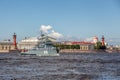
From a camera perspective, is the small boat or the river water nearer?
the river water

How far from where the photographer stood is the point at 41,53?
96.0 meters

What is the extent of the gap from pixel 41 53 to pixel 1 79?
2767 inches

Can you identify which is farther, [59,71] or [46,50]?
[46,50]

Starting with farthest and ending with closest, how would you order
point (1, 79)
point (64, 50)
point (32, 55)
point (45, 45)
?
point (64, 50)
point (32, 55)
point (45, 45)
point (1, 79)

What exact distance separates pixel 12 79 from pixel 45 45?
68.2m

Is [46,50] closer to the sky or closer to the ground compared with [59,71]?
closer to the sky

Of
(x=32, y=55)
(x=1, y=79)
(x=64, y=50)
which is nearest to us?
(x=1, y=79)

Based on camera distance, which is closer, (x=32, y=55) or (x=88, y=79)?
(x=88, y=79)

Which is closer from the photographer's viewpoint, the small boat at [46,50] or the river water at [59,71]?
the river water at [59,71]

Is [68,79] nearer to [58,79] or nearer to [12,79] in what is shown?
[58,79]

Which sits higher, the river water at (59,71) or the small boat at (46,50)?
the small boat at (46,50)

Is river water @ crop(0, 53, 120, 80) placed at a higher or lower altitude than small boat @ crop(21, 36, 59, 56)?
lower

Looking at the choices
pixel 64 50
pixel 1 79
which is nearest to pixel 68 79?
pixel 1 79

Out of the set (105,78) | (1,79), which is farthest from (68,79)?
(1,79)
